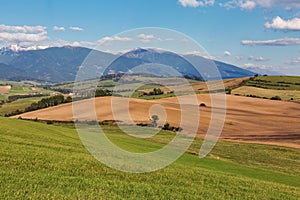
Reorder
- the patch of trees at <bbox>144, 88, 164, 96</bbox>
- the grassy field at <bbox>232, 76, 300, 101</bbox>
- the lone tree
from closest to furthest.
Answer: the lone tree < the grassy field at <bbox>232, 76, 300, 101</bbox> < the patch of trees at <bbox>144, 88, 164, 96</bbox>

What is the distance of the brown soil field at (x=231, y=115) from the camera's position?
80.8 meters

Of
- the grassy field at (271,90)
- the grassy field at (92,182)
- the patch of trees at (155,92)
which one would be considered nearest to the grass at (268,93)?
the grassy field at (271,90)

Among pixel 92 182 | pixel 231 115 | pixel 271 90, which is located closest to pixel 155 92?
pixel 231 115

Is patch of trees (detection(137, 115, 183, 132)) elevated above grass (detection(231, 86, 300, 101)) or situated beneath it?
situated beneath

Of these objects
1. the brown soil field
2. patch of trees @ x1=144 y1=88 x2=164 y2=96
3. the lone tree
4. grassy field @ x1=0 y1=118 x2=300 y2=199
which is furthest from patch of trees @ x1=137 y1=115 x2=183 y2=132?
patch of trees @ x1=144 y1=88 x2=164 y2=96

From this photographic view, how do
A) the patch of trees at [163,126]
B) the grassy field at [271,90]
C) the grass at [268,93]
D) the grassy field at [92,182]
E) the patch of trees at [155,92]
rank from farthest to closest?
the patch of trees at [155,92]
the grassy field at [271,90]
the grass at [268,93]
the patch of trees at [163,126]
the grassy field at [92,182]

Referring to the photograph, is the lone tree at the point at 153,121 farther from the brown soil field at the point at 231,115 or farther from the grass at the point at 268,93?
the grass at the point at 268,93

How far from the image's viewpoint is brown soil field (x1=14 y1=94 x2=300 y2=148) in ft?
265

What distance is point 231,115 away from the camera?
119000 mm

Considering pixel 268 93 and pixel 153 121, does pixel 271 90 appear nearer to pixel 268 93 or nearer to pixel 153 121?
pixel 268 93

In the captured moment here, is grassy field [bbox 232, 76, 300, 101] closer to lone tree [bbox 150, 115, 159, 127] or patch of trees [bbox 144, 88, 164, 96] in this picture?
patch of trees [bbox 144, 88, 164, 96]

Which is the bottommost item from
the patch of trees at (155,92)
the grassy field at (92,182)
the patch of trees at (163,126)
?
the patch of trees at (163,126)

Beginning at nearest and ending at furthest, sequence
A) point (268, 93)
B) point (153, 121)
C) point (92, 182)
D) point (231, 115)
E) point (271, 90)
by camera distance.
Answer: point (92, 182) < point (153, 121) < point (231, 115) < point (268, 93) < point (271, 90)

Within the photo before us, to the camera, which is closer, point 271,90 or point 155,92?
point 155,92
